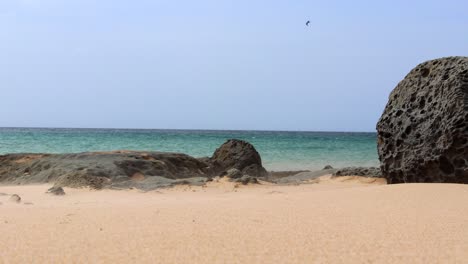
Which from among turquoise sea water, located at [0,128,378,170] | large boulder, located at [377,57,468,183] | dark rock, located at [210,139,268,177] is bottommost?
turquoise sea water, located at [0,128,378,170]

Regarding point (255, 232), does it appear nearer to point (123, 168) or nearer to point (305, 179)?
point (123, 168)

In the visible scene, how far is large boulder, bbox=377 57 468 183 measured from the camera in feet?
20.1

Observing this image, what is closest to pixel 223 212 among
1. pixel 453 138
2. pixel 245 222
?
pixel 245 222

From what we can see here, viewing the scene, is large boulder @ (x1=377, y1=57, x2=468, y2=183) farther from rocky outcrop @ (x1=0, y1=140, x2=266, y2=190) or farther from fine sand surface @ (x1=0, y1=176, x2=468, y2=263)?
rocky outcrop @ (x1=0, y1=140, x2=266, y2=190)

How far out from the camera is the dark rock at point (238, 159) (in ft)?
39.0

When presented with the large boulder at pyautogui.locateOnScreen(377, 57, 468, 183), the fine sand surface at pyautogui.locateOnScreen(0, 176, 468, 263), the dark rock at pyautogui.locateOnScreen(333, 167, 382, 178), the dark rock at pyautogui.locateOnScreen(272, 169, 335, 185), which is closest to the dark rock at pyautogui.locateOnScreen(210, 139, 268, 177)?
the dark rock at pyautogui.locateOnScreen(272, 169, 335, 185)

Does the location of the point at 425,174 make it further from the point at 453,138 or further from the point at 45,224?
the point at 45,224

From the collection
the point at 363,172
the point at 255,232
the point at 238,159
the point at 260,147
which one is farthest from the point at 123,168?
the point at 260,147

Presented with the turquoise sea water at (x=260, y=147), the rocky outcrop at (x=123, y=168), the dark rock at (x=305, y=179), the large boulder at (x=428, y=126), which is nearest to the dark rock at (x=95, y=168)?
the rocky outcrop at (x=123, y=168)

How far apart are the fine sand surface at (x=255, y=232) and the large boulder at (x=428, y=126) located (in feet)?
3.34

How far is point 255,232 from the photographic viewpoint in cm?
344

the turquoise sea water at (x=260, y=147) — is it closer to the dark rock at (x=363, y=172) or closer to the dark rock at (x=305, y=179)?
the dark rock at (x=305, y=179)

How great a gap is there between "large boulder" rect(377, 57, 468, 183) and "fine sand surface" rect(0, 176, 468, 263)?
1019 mm

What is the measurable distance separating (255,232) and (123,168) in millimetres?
6589
